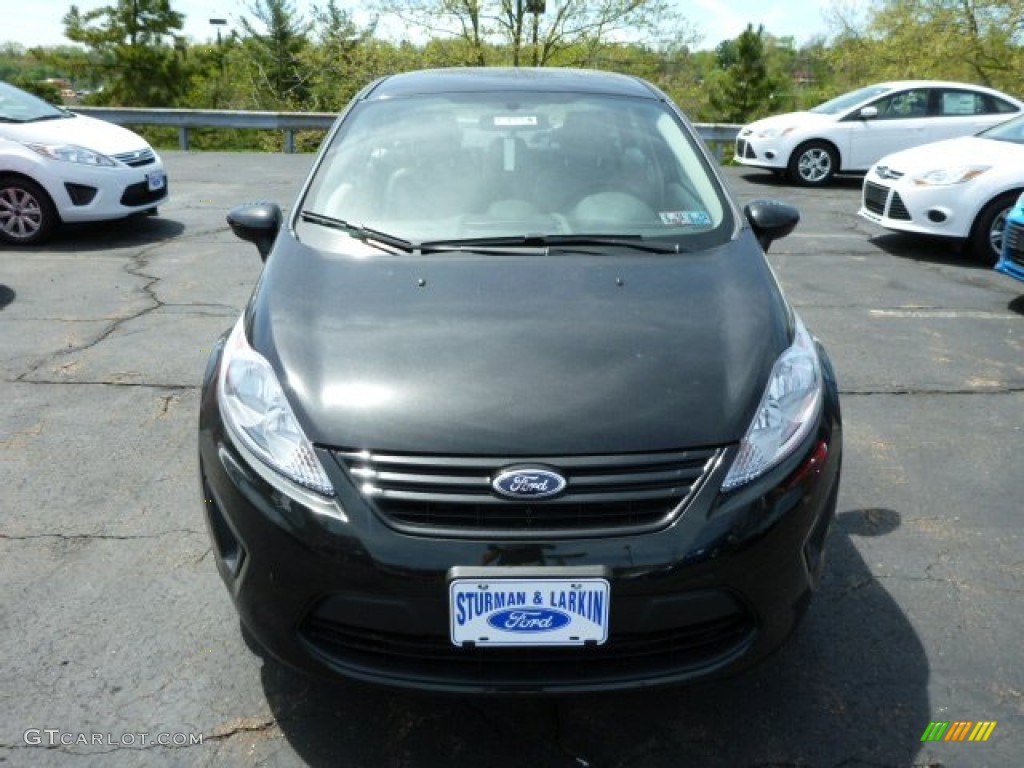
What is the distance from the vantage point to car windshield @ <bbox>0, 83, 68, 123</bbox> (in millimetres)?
8492

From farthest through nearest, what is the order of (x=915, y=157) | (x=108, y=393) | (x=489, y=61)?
(x=489, y=61)
(x=915, y=157)
(x=108, y=393)

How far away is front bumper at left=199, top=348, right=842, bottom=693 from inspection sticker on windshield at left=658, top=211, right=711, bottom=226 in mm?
1110

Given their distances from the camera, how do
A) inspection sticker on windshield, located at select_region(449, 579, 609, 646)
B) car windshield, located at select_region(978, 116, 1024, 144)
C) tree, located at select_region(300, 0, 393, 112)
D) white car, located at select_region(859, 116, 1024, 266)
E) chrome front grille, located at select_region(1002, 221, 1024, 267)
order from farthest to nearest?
1. tree, located at select_region(300, 0, 393, 112)
2. car windshield, located at select_region(978, 116, 1024, 144)
3. white car, located at select_region(859, 116, 1024, 266)
4. chrome front grille, located at select_region(1002, 221, 1024, 267)
5. inspection sticker on windshield, located at select_region(449, 579, 609, 646)

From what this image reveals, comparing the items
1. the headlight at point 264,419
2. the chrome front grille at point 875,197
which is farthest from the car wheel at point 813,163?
the headlight at point 264,419

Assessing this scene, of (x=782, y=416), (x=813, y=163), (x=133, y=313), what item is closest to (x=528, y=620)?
(x=782, y=416)

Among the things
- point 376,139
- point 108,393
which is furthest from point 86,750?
point 108,393

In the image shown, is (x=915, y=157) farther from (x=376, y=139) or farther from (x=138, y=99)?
(x=138, y=99)

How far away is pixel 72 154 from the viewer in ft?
27.0

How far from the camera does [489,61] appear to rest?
85.1 ft

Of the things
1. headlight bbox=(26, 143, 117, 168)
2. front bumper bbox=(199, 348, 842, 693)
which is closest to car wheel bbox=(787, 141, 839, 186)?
headlight bbox=(26, 143, 117, 168)

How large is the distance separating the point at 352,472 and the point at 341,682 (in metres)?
0.49

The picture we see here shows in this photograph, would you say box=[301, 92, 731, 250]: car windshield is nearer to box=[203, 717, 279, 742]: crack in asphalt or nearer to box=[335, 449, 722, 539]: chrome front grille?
box=[335, 449, 722, 539]: chrome front grille

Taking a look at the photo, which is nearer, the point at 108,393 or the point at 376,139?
the point at 376,139

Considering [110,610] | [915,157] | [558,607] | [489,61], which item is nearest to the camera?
[558,607]
